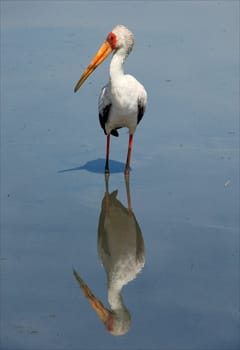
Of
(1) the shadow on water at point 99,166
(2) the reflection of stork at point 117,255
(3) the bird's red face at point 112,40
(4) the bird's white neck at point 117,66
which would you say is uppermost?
(3) the bird's red face at point 112,40

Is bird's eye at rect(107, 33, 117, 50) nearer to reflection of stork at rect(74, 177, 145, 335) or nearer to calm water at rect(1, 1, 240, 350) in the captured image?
calm water at rect(1, 1, 240, 350)

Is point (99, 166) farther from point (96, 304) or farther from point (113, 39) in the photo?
point (96, 304)

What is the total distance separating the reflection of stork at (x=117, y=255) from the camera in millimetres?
6848

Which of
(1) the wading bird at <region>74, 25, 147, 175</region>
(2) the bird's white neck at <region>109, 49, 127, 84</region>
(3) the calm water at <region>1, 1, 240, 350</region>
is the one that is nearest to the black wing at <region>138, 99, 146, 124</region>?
(1) the wading bird at <region>74, 25, 147, 175</region>

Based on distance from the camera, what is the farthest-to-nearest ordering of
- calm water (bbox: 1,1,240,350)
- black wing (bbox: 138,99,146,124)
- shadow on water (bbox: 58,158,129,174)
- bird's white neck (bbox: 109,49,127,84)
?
shadow on water (bbox: 58,158,129,174) < black wing (bbox: 138,99,146,124) < bird's white neck (bbox: 109,49,127,84) < calm water (bbox: 1,1,240,350)

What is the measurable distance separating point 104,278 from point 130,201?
1.89 m

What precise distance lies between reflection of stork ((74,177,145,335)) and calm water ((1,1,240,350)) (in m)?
0.02

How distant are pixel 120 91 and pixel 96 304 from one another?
3267 mm

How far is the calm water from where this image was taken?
6.81 metres

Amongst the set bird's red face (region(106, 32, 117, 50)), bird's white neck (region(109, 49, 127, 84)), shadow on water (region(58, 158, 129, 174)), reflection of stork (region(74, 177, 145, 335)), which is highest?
bird's red face (region(106, 32, 117, 50))

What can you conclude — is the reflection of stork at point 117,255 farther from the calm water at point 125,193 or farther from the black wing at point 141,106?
the black wing at point 141,106

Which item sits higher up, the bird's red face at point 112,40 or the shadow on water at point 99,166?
the bird's red face at point 112,40

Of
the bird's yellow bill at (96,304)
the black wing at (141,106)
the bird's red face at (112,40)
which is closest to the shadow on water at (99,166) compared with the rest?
the black wing at (141,106)

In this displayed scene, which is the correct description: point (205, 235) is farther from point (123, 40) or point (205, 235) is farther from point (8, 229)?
point (123, 40)
